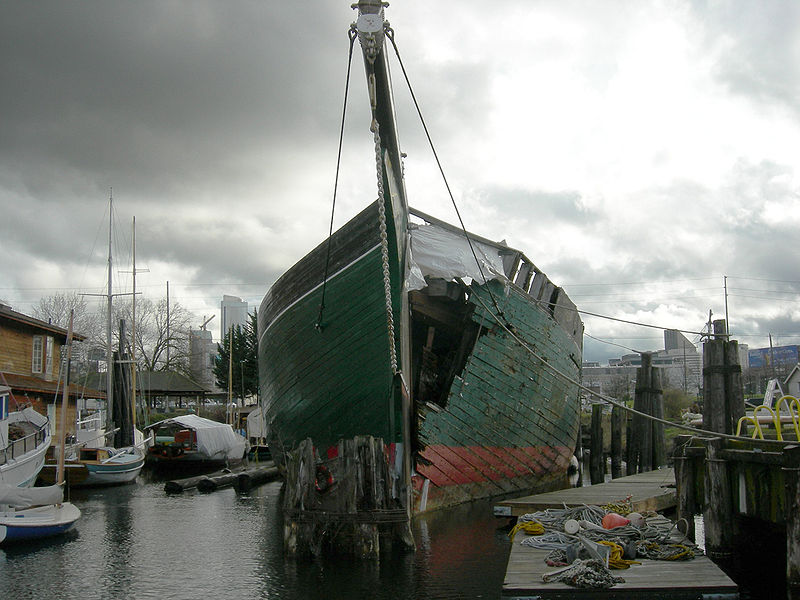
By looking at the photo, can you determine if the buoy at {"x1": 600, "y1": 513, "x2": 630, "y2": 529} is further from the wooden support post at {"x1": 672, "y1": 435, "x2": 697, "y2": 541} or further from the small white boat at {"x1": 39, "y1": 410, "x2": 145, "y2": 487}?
the small white boat at {"x1": 39, "y1": 410, "x2": 145, "y2": 487}

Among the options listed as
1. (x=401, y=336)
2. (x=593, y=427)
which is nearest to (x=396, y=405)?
(x=401, y=336)

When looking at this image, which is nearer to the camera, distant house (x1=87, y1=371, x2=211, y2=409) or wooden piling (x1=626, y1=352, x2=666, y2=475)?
wooden piling (x1=626, y1=352, x2=666, y2=475)

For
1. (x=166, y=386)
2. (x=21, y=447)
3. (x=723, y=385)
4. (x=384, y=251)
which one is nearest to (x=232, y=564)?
(x=384, y=251)

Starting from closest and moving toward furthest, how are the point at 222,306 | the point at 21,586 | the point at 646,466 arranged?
the point at 21,586 < the point at 646,466 < the point at 222,306

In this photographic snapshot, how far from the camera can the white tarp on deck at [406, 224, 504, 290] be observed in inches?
470

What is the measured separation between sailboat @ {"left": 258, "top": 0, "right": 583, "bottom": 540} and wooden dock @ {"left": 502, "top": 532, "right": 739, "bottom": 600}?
2.24 meters

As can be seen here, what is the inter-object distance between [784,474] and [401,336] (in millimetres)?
5167

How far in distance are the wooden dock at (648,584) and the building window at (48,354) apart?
22.9 metres

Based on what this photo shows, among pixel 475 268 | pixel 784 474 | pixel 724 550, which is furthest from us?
pixel 475 268

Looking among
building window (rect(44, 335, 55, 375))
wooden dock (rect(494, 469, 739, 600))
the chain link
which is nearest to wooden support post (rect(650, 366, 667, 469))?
the chain link

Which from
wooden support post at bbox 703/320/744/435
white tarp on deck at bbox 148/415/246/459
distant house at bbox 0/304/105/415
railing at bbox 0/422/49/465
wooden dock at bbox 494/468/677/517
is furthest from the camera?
white tarp on deck at bbox 148/415/246/459

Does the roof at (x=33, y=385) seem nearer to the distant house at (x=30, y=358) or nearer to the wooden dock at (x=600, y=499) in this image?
the distant house at (x=30, y=358)

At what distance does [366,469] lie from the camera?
28.3 ft

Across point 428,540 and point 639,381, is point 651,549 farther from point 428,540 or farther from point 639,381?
point 639,381
